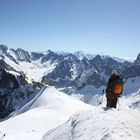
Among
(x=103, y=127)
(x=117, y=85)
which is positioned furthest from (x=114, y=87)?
(x=103, y=127)

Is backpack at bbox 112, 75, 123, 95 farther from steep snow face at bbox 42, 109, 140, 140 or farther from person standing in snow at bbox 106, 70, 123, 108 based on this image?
steep snow face at bbox 42, 109, 140, 140

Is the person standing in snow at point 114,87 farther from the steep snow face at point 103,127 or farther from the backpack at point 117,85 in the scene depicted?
the steep snow face at point 103,127

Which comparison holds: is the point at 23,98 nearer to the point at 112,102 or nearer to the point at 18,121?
the point at 18,121

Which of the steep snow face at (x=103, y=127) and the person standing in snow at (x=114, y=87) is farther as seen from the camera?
the person standing in snow at (x=114, y=87)

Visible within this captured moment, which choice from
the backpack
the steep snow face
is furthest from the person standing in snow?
the steep snow face

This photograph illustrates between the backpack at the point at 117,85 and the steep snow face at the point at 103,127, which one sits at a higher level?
the backpack at the point at 117,85

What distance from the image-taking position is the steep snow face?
1408 centimetres

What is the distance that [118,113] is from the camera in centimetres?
1883

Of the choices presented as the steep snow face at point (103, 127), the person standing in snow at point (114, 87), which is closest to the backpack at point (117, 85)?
the person standing in snow at point (114, 87)

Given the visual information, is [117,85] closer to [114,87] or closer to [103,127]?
[114,87]

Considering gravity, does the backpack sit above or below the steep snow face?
above

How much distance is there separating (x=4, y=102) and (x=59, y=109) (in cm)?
10913

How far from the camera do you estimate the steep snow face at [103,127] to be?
1408cm

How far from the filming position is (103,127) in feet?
51.4
